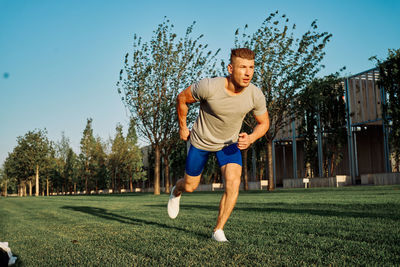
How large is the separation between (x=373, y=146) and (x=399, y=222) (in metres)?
33.2

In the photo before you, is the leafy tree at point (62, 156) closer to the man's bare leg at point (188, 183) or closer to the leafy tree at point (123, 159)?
the leafy tree at point (123, 159)

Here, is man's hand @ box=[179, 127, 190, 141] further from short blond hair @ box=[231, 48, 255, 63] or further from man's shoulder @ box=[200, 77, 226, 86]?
short blond hair @ box=[231, 48, 255, 63]

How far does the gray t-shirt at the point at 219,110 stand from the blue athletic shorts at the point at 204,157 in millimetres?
75

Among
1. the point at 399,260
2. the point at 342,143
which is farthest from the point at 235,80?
the point at 342,143

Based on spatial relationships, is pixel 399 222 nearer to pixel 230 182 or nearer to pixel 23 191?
pixel 230 182

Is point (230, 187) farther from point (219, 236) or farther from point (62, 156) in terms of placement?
point (62, 156)

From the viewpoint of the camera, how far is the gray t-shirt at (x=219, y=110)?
4.37 m

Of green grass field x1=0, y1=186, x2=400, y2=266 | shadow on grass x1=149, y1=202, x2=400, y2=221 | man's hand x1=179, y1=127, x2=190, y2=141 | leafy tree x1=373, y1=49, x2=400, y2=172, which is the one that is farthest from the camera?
leafy tree x1=373, y1=49, x2=400, y2=172

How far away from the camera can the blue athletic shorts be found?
4734mm

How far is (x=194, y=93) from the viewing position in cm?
447

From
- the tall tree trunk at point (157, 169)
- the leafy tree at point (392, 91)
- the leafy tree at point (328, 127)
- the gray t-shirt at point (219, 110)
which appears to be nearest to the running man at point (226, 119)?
the gray t-shirt at point (219, 110)

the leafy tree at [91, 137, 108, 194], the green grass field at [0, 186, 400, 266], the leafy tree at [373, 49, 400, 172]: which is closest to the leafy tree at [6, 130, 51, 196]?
the leafy tree at [91, 137, 108, 194]

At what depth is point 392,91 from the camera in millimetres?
27281

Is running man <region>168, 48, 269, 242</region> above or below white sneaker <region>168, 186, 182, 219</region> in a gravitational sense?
above
